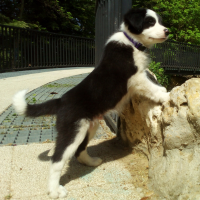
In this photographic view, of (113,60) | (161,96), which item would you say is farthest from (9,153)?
(161,96)

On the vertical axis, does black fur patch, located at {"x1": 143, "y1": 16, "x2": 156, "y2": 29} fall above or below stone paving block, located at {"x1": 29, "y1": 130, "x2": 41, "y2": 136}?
above

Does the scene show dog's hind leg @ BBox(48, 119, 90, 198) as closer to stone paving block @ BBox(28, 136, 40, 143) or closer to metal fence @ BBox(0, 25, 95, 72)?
stone paving block @ BBox(28, 136, 40, 143)

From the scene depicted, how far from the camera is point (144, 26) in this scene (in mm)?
3146

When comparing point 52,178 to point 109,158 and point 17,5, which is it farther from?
point 17,5

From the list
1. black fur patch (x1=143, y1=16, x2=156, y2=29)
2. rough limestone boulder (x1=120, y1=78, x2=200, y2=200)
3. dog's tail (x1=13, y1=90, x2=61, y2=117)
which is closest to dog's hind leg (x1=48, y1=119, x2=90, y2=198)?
dog's tail (x1=13, y1=90, x2=61, y2=117)

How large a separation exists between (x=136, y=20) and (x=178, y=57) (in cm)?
1461

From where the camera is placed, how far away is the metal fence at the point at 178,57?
50.9ft

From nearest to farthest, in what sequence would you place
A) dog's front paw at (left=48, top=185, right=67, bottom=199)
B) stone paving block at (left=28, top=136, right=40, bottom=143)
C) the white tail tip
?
dog's front paw at (left=48, top=185, right=67, bottom=199) → the white tail tip → stone paving block at (left=28, top=136, right=40, bottom=143)

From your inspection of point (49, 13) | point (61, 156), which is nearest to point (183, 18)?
point (49, 13)

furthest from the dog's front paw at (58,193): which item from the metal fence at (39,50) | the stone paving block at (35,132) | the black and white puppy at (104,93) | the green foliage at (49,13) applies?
the green foliage at (49,13)

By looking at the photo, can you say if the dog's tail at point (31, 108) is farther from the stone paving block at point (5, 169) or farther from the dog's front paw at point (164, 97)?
the dog's front paw at point (164, 97)

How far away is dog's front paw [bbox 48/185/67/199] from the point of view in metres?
2.59

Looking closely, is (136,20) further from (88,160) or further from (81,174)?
(81,174)

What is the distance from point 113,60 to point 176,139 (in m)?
1.29
